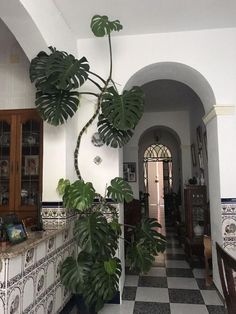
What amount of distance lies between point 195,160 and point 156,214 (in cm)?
525

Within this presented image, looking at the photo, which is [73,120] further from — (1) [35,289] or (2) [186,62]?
(1) [35,289]

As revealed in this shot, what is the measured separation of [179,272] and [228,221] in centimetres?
136

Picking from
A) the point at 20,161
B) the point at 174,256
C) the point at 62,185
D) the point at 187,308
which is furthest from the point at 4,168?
the point at 174,256

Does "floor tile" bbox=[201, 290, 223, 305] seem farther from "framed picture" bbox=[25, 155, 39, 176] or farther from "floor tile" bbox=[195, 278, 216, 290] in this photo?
"framed picture" bbox=[25, 155, 39, 176]

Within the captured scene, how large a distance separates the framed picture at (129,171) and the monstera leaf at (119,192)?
3854 mm

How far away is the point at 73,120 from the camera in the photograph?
3037 millimetres

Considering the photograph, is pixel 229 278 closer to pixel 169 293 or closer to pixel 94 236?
pixel 94 236

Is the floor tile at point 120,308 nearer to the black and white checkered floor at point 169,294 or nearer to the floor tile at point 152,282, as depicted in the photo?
the black and white checkered floor at point 169,294

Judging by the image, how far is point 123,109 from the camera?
8.03 ft

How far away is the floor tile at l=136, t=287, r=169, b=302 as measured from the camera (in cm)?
295

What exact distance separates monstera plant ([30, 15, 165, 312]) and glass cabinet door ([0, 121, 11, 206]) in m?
0.86

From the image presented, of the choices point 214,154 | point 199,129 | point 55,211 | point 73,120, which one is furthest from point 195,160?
point 55,211

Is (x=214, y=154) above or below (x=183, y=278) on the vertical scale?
above

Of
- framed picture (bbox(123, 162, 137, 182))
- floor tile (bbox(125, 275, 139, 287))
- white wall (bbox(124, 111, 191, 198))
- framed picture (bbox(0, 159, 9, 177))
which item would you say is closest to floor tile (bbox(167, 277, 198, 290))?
floor tile (bbox(125, 275, 139, 287))
